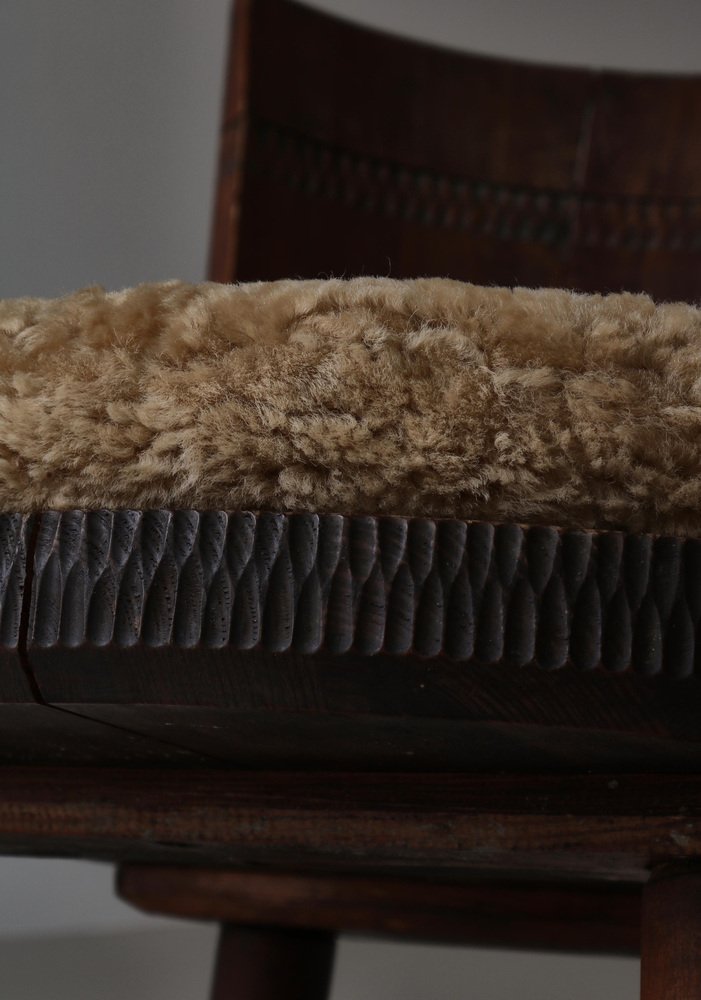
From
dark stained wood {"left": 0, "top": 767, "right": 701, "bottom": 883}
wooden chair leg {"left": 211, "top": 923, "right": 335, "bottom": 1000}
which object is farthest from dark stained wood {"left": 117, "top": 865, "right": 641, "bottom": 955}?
dark stained wood {"left": 0, "top": 767, "right": 701, "bottom": 883}

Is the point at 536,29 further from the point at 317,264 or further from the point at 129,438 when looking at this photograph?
the point at 129,438

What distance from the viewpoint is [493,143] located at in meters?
0.69

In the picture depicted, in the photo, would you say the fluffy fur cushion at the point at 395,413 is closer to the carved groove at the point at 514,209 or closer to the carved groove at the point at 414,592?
the carved groove at the point at 414,592

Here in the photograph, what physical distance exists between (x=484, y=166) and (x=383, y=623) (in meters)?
0.54

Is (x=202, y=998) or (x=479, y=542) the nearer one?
(x=479, y=542)

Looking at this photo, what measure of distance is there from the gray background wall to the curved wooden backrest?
0.27 meters

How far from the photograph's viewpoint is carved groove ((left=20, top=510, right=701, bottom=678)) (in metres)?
0.20

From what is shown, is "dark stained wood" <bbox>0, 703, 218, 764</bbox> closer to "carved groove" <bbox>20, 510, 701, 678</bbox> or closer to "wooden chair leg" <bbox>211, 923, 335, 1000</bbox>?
"carved groove" <bbox>20, 510, 701, 678</bbox>

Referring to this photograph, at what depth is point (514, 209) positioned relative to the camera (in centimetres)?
69

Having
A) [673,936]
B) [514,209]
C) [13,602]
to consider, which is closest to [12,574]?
[13,602]

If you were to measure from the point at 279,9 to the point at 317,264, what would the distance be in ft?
0.46

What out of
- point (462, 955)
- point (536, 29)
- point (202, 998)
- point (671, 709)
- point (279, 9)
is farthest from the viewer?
point (536, 29)

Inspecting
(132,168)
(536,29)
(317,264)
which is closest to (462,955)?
(317,264)

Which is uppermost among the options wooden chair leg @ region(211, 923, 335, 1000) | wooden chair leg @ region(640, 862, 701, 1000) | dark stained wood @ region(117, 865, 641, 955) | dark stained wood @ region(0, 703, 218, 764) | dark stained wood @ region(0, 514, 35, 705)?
dark stained wood @ region(0, 514, 35, 705)
